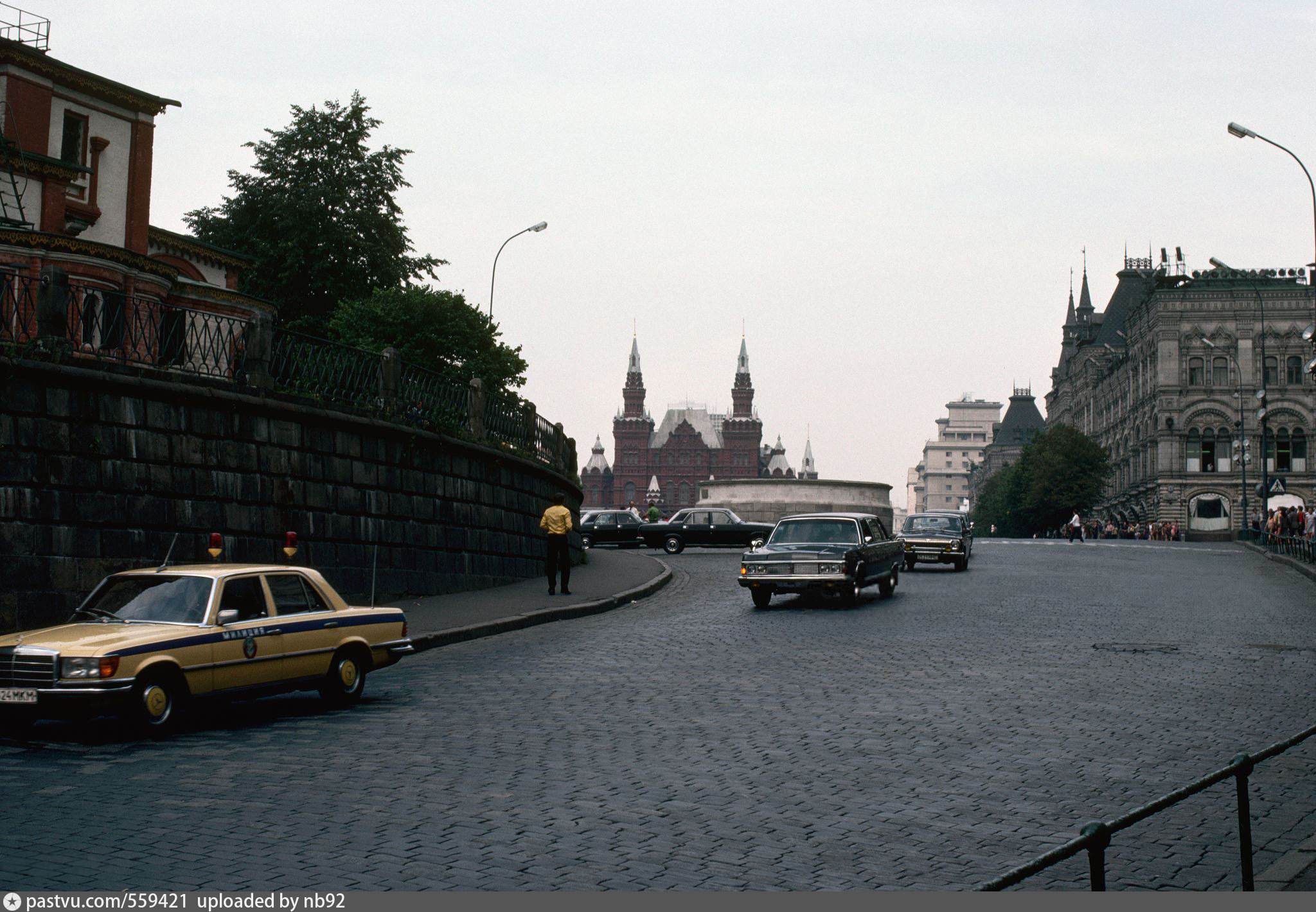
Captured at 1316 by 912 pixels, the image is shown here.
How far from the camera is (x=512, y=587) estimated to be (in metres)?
25.7

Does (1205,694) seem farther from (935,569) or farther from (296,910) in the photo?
(935,569)

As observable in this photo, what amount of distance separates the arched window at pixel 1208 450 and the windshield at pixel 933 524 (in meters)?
59.7

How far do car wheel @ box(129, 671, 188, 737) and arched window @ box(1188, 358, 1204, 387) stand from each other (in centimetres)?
8847

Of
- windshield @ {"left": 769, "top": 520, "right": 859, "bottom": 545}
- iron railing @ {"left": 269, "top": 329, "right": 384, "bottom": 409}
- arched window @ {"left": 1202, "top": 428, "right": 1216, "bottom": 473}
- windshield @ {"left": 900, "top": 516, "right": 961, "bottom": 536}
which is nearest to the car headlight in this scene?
iron railing @ {"left": 269, "top": 329, "right": 384, "bottom": 409}

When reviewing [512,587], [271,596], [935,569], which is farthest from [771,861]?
[935,569]

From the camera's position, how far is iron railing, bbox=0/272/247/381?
1600 cm

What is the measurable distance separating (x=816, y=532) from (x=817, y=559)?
1.26m

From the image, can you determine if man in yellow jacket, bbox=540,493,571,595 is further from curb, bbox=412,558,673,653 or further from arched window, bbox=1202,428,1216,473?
arched window, bbox=1202,428,1216,473

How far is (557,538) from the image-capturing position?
23.6m

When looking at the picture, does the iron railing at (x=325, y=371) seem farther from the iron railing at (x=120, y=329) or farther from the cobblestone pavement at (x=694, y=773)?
the cobblestone pavement at (x=694, y=773)

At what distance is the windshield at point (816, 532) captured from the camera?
78.3 feet

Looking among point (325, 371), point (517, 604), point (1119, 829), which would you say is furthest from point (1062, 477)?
point (1119, 829)

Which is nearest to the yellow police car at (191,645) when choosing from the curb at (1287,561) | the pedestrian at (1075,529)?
the curb at (1287,561)

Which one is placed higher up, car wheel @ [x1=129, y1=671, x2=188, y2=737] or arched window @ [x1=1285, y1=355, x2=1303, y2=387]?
arched window @ [x1=1285, y1=355, x2=1303, y2=387]
